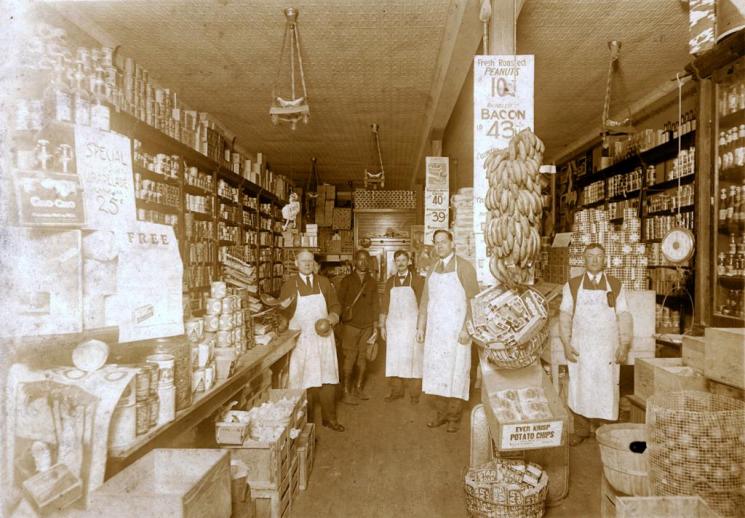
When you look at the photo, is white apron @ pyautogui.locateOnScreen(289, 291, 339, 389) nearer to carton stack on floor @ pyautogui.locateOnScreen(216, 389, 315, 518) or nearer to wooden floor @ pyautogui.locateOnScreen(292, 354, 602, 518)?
wooden floor @ pyautogui.locateOnScreen(292, 354, 602, 518)

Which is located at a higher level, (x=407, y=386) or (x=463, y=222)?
(x=463, y=222)

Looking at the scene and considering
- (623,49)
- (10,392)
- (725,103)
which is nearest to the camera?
(10,392)

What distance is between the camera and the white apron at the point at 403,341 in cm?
577

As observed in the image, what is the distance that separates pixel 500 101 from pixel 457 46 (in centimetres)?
184

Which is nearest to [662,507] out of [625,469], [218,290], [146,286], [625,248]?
[625,469]

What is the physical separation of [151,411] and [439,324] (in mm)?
2989

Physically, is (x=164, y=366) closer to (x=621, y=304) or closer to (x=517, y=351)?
(x=517, y=351)

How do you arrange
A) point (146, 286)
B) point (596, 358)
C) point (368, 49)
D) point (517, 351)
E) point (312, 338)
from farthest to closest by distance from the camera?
point (368, 49)
point (312, 338)
point (596, 358)
point (517, 351)
point (146, 286)

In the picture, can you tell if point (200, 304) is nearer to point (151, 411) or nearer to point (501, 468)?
point (151, 411)

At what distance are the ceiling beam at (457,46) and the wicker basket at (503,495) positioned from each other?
9.07 ft

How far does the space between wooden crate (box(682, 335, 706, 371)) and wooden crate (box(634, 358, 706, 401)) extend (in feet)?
0.23

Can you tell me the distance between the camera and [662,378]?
10.0 feet

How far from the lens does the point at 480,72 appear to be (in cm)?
304

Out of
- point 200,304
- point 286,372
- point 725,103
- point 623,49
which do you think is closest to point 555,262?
point 623,49
